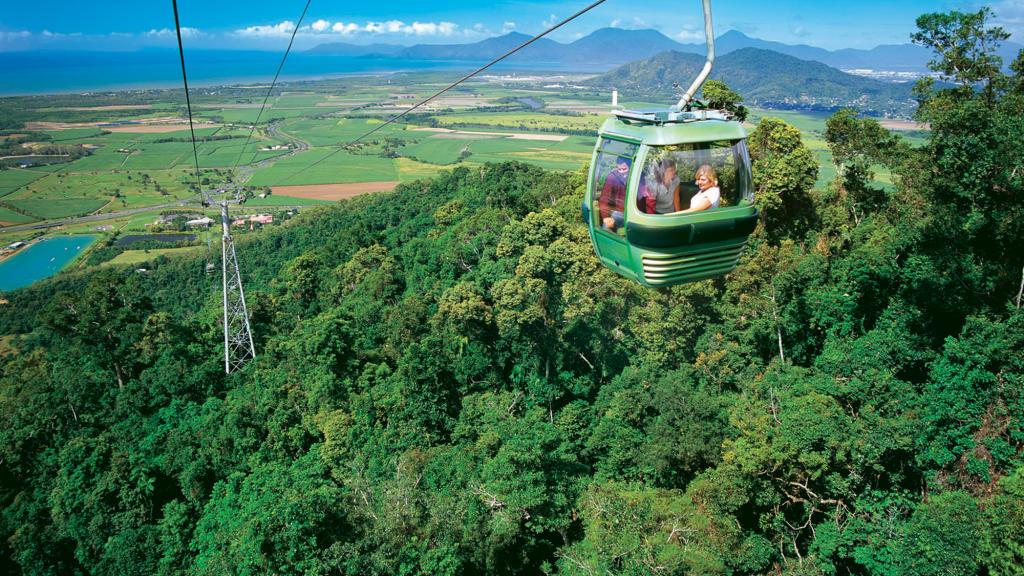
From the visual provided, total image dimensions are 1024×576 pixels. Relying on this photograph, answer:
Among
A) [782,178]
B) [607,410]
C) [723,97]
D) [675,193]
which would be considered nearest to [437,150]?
[723,97]

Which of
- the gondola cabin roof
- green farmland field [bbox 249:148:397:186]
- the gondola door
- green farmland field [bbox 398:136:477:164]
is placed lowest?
green farmland field [bbox 249:148:397:186]

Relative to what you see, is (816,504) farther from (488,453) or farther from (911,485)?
(488,453)

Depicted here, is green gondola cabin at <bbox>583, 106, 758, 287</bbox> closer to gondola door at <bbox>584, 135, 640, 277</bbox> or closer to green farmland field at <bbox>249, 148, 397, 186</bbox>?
gondola door at <bbox>584, 135, 640, 277</bbox>

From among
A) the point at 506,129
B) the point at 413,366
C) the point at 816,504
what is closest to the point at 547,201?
the point at 413,366

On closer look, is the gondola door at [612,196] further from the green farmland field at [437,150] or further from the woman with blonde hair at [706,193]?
the green farmland field at [437,150]

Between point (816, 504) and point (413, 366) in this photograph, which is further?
point (413, 366)

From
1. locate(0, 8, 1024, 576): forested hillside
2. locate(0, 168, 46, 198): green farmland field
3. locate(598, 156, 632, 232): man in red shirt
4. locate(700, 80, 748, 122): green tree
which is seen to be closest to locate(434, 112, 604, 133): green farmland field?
locate(0, 168, 46, 198): green farmland field

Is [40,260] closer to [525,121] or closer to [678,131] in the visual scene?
[678,131]
